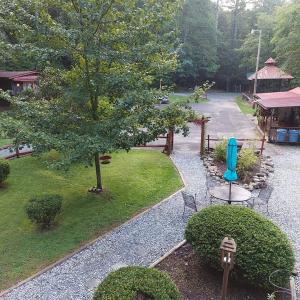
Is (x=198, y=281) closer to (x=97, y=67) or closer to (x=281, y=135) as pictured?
(x=97, y=67)

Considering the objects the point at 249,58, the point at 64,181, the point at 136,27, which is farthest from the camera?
the point at 249,58

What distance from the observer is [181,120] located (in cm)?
880

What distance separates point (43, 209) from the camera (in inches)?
314

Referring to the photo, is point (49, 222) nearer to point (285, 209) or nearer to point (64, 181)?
point (64, 181)

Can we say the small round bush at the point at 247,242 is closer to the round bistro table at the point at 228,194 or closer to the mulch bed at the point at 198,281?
the mulch bed at the point at 198,281

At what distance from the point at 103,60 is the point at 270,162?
28.1ft

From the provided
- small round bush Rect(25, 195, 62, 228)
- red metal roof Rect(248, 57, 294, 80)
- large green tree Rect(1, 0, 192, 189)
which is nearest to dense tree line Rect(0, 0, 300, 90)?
red metal roof Rect(248, 57, 294, 80)

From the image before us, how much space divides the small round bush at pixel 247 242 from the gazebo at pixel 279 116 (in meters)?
11.7

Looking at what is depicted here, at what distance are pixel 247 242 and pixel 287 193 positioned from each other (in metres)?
5.92

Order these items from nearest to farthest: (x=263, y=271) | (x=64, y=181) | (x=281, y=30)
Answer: (x=263, y=271) → (x=64, y=181) → (x=281, y=30)

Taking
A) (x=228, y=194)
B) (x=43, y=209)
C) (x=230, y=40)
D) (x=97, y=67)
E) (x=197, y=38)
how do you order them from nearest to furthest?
1. (x=43, y=209)
2. (x=97, y=67)
3. (x=228, y=194)
4. (x=197, y=38)
5. (x=230, y=40)

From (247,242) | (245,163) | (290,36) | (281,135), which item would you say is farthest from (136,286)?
(290,36)

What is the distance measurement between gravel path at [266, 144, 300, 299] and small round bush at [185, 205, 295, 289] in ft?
3.50

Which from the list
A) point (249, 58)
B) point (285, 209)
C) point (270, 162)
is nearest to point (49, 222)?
point (285, 209)
